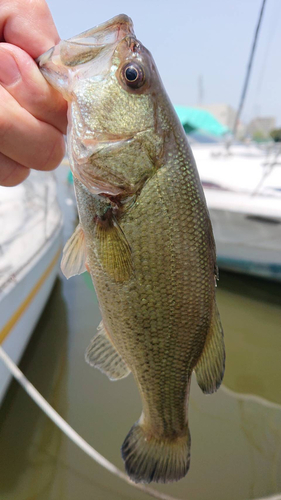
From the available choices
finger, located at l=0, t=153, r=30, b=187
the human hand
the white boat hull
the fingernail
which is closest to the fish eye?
the human hand

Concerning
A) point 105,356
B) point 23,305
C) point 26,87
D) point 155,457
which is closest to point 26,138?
point 26,87

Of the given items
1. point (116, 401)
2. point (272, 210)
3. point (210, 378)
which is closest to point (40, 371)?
point (116, 401)

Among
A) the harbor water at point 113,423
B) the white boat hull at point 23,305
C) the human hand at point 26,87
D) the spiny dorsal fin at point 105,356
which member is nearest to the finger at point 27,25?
the human hand at point 26,87

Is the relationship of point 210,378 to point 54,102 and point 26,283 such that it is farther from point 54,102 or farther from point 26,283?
point 26,283

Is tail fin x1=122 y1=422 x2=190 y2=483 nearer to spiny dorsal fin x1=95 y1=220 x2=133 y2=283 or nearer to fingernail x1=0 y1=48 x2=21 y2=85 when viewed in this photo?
spiny dorsal fin x1=95 y1=220 x2=133 y2=283

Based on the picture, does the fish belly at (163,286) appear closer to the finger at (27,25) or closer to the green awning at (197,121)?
the finger at (27,25)
